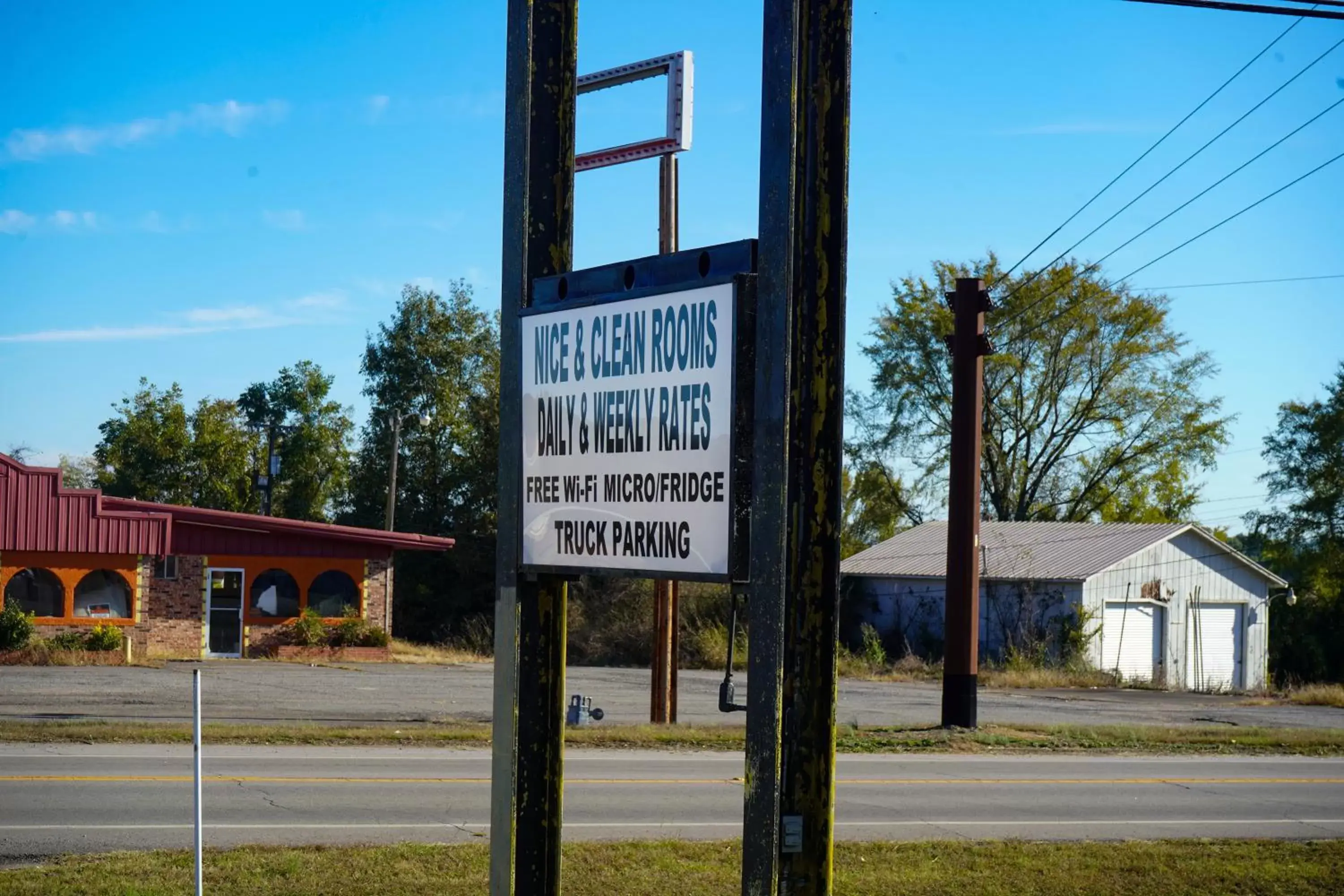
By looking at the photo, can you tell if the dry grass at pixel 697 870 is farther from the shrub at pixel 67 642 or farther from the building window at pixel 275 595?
the building window at pixel 275 595

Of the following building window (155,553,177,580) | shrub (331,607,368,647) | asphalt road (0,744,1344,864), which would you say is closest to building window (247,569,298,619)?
shrub (331,607,368,647)

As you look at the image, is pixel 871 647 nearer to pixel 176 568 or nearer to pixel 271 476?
pixel 176 568

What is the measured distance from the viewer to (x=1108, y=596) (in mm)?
40188

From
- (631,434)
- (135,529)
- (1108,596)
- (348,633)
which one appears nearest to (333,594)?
(348,633)

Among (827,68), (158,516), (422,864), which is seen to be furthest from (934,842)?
(158,516)

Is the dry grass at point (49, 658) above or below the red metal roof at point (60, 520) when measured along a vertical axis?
below

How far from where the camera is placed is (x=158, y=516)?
116ft

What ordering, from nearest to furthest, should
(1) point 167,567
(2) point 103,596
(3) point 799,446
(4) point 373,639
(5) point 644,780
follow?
(3) point 799,446, (5) point 644,780, (2) point 103,596, (1) point 167,567, (4) point 373,639

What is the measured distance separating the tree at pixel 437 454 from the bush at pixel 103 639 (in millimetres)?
17875

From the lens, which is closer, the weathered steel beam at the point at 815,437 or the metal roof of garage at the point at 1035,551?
the weathered steel beam at the point at 815,437

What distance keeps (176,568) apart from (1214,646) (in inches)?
1202

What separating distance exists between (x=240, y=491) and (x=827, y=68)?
60827 mm

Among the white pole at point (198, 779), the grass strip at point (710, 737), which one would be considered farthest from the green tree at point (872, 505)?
the white pole at point (198, 779)

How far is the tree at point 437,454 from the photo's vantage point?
5438 cm
